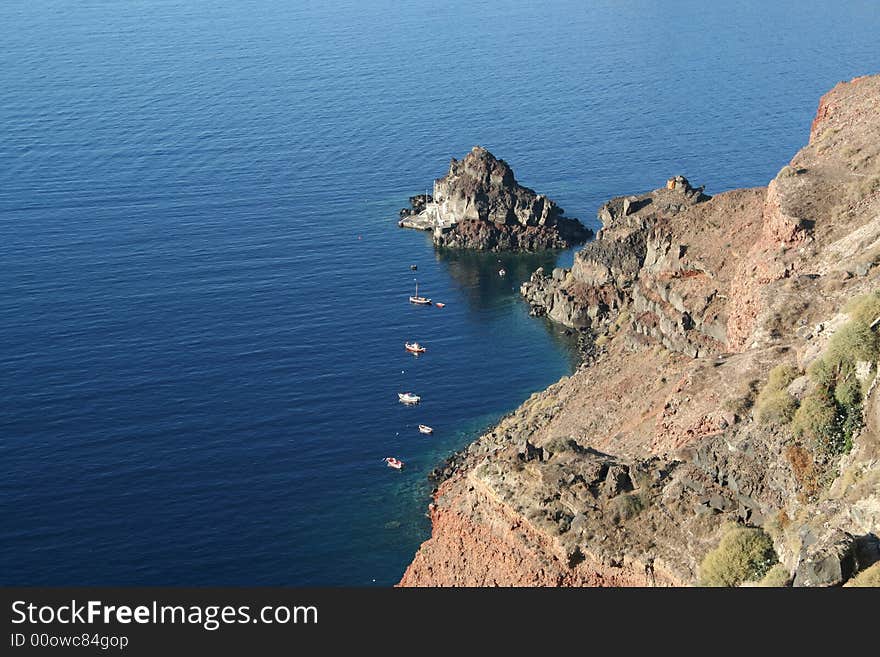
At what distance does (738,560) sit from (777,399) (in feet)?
39.8

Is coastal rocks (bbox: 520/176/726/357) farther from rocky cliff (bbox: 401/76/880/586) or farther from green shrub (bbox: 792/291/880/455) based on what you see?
green shrub (bbox: 792/291/880/455)

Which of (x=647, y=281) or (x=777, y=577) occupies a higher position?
(x=647, y=281)

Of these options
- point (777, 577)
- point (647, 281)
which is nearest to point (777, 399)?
point (777, 577)

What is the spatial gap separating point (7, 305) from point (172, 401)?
45.8m

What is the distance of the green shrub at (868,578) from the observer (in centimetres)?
4753

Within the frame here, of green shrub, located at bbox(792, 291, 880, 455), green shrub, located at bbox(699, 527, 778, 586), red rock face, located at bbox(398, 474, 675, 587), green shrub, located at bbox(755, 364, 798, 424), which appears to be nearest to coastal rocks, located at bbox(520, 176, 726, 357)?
green shrub, located at bbox(755, 364, 798, 424)

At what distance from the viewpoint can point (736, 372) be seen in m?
80.1

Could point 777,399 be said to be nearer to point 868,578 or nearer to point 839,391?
point 839,391

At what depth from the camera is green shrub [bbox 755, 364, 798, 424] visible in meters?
66.5

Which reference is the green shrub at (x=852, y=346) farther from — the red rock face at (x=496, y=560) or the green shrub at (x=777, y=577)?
the red rock face at (x=496, y=560)

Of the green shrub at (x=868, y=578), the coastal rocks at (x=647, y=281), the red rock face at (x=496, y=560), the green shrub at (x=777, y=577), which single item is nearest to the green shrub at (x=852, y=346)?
the green shrub at (x=777, y=577)

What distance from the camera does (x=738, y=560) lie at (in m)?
57.9

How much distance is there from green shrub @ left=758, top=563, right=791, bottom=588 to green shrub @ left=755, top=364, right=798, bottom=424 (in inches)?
496

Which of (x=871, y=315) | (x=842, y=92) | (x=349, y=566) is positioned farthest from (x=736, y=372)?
(x=842, y=92)
